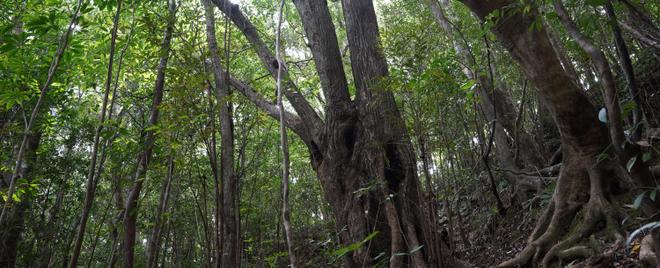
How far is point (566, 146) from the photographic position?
366 centimetres

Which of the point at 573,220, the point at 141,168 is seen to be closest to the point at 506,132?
the point at 573,220

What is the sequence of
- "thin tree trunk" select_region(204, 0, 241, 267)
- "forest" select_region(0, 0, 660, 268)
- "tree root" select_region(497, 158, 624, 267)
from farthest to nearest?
1. "thin tree trunk" select_region(204, 0, 241, 267)
2. "tree root" select_region(497, 158, 624, 267)
3. "forest" select_region(0, 0, 660, 268)

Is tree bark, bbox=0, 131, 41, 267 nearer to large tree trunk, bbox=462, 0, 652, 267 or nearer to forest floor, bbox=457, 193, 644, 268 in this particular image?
forest floor, bbox=457, 193, 644, 268

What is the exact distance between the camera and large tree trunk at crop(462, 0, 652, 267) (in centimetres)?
321

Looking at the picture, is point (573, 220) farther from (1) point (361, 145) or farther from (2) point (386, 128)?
(1) point (361, 145)

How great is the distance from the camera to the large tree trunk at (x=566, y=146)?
321 centimetres

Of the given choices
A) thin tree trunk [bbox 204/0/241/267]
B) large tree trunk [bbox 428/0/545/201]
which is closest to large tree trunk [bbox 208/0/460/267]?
thin tree trunk [bbox 204/0/241/267]

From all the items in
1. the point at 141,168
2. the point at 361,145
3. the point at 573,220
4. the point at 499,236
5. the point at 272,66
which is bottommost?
the point at 573,220

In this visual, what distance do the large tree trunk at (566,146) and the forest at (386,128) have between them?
0.01 m

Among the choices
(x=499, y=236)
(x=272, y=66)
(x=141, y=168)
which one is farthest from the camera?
(x=272, y=66)

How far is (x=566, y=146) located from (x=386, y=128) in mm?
1635

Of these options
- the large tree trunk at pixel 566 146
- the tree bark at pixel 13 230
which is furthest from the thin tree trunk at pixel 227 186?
the tree bark at pixel 13 230

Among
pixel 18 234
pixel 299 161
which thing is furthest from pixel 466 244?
pixel 18 234

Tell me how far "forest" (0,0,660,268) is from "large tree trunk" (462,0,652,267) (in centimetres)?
1
